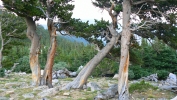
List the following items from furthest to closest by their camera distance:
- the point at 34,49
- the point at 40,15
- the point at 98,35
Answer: the point at 34,49 → the point at 98,35 → the point at 40,15

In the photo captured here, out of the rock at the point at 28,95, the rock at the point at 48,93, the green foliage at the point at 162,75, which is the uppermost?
the rock at the point at 48,93

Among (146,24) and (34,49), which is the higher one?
(146,24)

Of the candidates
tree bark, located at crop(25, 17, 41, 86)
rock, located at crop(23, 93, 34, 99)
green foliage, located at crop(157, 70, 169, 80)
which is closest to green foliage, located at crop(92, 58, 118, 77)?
green foliage, located at crop(157, 70, 169, 80)

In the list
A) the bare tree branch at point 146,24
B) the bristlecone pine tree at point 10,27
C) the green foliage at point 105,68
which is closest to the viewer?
the bare tree branch at point 146,24

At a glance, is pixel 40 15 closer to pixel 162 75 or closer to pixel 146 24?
pixel 146 24

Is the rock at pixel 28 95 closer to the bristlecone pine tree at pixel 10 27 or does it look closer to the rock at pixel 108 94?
the rock at pixel 108 94

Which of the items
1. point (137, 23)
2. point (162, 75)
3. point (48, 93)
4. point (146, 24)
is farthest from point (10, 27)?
point (146, 24)

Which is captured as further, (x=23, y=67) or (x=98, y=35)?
(x=23, y=67)

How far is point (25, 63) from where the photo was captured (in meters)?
26.0

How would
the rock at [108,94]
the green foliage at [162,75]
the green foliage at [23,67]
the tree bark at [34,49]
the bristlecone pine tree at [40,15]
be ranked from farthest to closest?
the green foliage at [23,67]
the green foliage at [162,75]
the tree bark at [34,49]
the bristlecone pine tree at [40,15]
the rock at [108,94]

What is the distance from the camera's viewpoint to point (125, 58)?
904 centimetres

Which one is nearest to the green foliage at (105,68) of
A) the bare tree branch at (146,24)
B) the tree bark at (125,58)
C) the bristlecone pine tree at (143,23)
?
the bristlecone pine tree at (143,23)

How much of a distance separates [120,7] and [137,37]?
1385 millimetres

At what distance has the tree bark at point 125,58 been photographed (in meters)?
8.90
